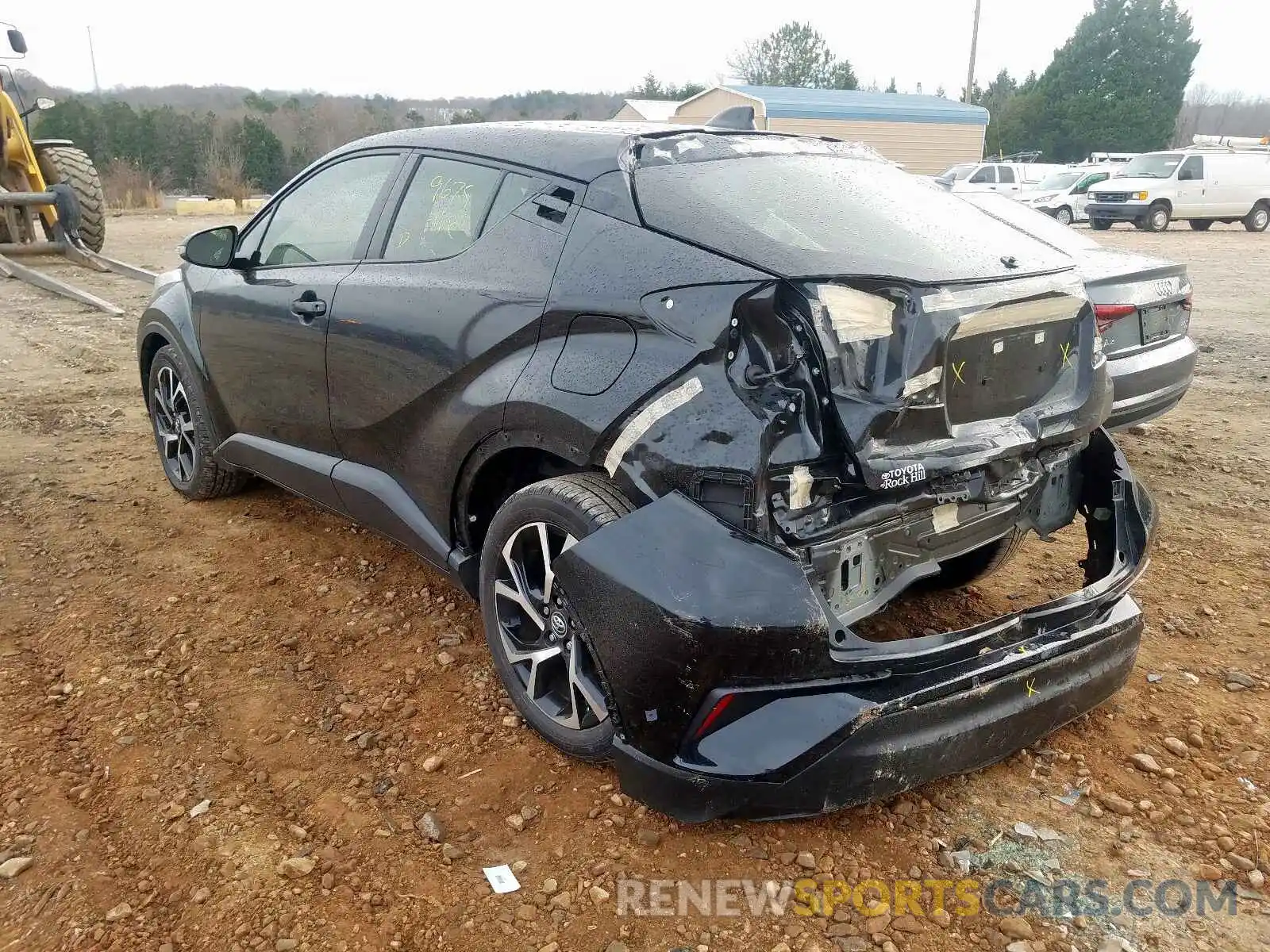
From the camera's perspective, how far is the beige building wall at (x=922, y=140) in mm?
35688

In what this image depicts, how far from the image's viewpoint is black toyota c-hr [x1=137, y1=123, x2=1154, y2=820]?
2289 millimetres

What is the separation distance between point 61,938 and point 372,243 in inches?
89.6

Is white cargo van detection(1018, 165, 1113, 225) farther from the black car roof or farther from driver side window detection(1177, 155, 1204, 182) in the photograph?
the black car roof

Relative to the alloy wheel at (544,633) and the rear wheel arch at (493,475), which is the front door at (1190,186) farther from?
the alloy wheel at (544,633)

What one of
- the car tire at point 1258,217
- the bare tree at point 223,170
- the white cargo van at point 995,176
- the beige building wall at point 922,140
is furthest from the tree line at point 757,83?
the car tire at point 1258,217

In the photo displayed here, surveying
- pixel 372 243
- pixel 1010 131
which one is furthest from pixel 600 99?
pixel 372 243

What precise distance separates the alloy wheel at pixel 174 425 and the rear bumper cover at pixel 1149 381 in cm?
433

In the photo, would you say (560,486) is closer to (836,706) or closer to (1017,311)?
(836,706)

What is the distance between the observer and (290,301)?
3742 mm

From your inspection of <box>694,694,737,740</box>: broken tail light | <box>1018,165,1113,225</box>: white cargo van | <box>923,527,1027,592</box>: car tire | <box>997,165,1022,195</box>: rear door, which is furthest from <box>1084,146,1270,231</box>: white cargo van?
<box>694,694,737,740</box>: broken tail light

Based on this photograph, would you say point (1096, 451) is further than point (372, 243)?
No

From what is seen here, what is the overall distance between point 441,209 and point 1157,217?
74.3 ft

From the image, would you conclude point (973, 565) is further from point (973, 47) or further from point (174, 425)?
point (973, 47)

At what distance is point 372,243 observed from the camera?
3.50 metres
